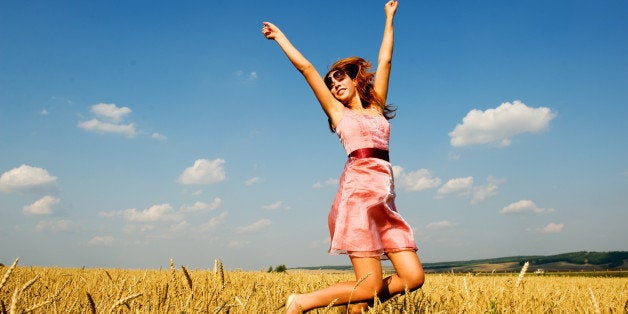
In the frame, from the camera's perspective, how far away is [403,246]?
11.2ft

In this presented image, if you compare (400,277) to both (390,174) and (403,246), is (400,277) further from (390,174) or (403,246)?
(390,174)

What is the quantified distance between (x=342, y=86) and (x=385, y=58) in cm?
78

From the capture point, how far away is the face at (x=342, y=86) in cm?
408

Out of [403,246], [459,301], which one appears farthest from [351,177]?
[459,301]

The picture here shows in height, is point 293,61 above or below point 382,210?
above

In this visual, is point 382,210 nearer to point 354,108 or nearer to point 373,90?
point 354,108

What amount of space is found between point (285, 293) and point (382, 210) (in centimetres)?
162

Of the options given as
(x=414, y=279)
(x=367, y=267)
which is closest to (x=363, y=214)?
(x=367, y=267)

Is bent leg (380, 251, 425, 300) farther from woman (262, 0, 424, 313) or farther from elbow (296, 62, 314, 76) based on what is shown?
elbow (296, 62, 314, 76)

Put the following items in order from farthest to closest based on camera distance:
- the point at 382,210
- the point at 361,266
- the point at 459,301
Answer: the point at 459,301
the point at 382,210
the point at 361,266

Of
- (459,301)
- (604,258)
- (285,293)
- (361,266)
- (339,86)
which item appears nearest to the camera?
(361,266)

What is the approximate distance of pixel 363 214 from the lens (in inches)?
131

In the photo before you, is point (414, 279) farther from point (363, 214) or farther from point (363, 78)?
point (363, 78)

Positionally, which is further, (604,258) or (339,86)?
(604,258)
